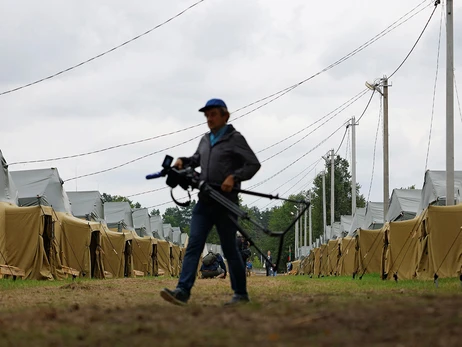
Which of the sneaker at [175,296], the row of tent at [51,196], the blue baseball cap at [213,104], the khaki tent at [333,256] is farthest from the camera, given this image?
the khaki tent at [333,256]

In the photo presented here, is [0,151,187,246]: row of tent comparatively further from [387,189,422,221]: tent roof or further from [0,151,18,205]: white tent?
[387,189,422,221]: tent roof

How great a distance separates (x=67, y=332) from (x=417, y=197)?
2866 cm

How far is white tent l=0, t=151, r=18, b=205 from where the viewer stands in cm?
2759

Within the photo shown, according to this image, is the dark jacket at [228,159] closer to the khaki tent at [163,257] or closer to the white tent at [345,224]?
the khaki tent at [163,257]

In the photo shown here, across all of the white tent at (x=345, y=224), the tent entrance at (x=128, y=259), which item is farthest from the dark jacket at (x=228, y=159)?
the white tent at (x=345, y=224)

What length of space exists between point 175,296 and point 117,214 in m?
44.8

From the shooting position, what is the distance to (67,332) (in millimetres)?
6117

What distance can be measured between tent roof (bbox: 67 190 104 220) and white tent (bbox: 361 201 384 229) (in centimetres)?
1357

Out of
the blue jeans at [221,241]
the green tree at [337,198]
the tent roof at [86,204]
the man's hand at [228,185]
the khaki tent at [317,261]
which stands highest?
the green tree at [337,198]

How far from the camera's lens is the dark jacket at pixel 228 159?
30.4 feet

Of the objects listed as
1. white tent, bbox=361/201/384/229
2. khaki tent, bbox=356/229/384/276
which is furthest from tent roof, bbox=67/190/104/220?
khaki tent, bbox=356/229/384/276

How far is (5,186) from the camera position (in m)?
27.8

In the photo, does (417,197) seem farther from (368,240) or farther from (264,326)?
(264,326)

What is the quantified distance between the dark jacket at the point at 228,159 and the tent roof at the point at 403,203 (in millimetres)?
23518
